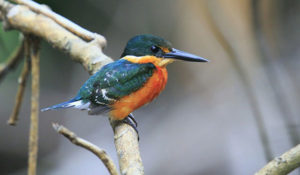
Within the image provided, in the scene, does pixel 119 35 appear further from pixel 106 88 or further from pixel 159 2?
pixel 106 88

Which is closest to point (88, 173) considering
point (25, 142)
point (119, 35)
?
point (25, 142)

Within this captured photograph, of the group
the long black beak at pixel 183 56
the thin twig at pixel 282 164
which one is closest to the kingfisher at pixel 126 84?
the long black beak at pixel 183 56

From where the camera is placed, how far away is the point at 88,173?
3152 millimetres

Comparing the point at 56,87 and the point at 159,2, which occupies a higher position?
the point at 159,2

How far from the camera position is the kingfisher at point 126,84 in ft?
5.92

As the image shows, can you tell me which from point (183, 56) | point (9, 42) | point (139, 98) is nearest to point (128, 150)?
point (139, 98)

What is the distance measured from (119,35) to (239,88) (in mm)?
1180

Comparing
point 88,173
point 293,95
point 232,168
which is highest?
point 293,95

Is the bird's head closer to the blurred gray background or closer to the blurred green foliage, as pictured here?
the blurred gray background

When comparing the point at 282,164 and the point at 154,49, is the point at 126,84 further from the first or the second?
the point at 282,164

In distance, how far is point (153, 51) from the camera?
1.92 m

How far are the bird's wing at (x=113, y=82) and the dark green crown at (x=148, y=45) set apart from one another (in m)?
0.10

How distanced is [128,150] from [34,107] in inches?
26.6

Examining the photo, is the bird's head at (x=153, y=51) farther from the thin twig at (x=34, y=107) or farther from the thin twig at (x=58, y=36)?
the thin twig at (x=34, y=107)
